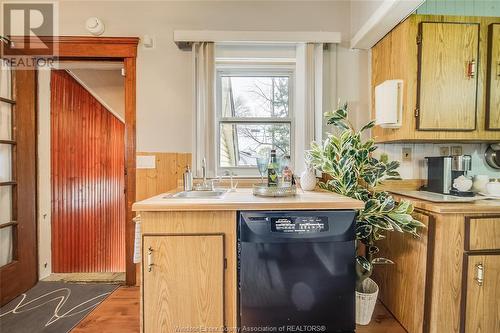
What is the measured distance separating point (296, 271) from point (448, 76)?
5.44ft

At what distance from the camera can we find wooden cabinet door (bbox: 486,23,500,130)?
5.55ft

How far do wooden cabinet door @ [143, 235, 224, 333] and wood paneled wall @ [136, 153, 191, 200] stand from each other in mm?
903

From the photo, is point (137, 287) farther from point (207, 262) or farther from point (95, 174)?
point (95, 174)

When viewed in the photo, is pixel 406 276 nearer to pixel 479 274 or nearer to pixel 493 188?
pixel 479 274

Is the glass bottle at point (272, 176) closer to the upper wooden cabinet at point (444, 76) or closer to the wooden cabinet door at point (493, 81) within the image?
the upper wooden cabinet at point (444, 76)

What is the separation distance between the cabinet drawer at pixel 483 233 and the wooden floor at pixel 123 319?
722 mm

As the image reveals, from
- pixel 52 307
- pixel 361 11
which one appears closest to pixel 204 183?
pixel 52 307

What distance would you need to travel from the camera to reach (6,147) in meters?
2.02

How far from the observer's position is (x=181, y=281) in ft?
4.37

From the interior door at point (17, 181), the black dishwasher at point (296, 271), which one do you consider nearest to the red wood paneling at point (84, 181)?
the interior door at point (17, 181)

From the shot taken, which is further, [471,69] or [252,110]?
[252,110]

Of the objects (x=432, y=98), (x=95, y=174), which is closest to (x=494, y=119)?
(x=432, y=98)

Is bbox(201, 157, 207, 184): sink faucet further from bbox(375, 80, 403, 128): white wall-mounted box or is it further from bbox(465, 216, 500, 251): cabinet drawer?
bbox(465, 216, 500, 251): cabinet drawer

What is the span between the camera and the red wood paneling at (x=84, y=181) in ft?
9.02
